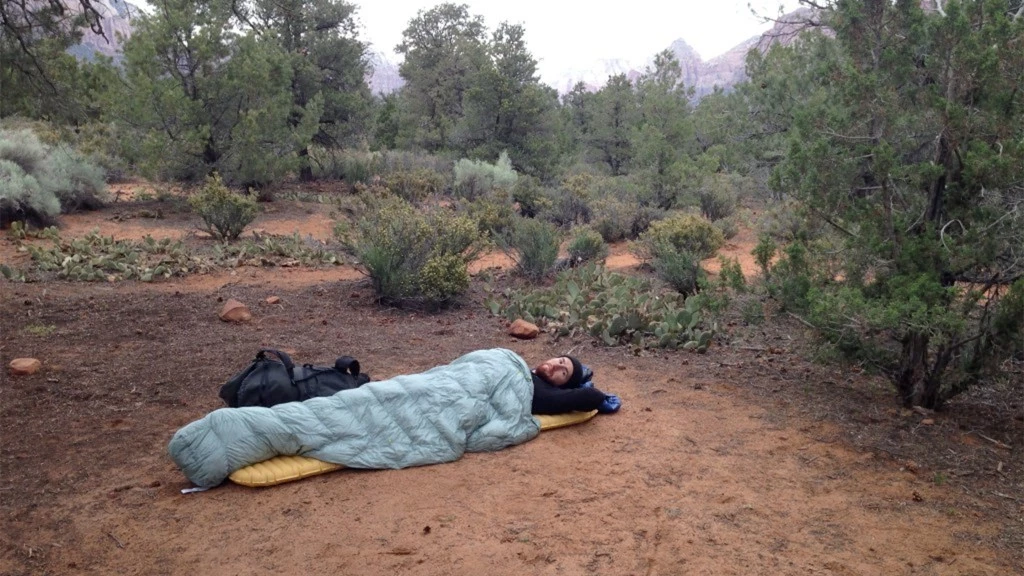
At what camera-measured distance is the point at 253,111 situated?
14641 millimetres

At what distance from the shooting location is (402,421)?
398 centimetres

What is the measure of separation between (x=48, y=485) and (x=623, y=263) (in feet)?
30.0

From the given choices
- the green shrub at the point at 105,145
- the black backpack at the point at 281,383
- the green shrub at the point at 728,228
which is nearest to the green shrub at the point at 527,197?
the green shrub at the point at 728,228

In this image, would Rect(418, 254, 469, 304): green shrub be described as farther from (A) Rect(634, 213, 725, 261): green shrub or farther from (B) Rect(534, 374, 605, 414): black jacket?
(B) Rect(534, 374, 605, 414): black jacket

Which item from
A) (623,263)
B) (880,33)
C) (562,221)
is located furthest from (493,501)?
(562,221)

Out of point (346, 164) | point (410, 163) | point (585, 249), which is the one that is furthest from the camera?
point (346, 164)

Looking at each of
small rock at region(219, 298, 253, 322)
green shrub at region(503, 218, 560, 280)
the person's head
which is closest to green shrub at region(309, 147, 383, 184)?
green shrub at region(503, 218, 560, 280)

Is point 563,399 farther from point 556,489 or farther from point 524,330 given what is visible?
point 524,330

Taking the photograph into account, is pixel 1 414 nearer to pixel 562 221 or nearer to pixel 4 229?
pixel 4 229

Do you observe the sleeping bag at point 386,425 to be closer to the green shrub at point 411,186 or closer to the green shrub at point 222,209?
Answer: the green shrub at point 222,209

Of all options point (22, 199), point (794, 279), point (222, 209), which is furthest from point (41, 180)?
point (794, 279)

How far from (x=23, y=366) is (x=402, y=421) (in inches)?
117

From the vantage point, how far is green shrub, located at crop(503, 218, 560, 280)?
9531 mm

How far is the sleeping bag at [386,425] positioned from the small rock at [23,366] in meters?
2.15
